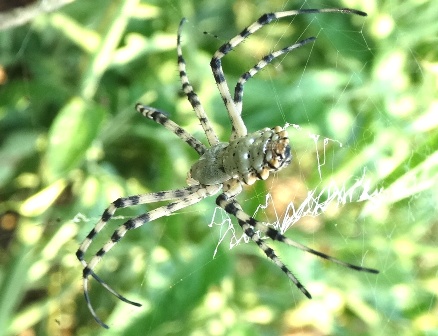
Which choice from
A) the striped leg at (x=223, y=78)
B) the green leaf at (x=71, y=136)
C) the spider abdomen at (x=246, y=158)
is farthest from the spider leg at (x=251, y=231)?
the green leaf at (x=71, y=136)

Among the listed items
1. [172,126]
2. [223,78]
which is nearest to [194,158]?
[172,126]

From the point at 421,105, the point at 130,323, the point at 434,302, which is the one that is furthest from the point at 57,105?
the point at 434,302

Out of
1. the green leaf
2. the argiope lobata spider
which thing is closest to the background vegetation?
the green leaf

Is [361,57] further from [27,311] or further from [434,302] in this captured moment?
[27,311]

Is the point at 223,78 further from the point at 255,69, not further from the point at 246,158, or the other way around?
the point at 246,158

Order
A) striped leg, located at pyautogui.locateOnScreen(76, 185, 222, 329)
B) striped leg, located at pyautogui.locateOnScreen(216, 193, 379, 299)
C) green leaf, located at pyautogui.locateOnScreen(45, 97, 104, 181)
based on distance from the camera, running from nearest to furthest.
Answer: striped leg, located at pyautogui.locateOnScreen(216, 193, 379, 299) < striped leg, located at pyautogui.locateOnScreen(76, 185, 222, 329) < green leaf, located at pyautogui.locateOnScreen(45, 97, 104, 181)

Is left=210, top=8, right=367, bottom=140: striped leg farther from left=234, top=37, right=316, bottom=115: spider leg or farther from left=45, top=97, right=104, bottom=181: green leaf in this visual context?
left=45, top=97, right=104, bottom=181: green leaf

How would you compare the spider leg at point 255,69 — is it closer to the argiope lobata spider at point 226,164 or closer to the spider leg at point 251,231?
the argiope lobata spider at point 226,164
